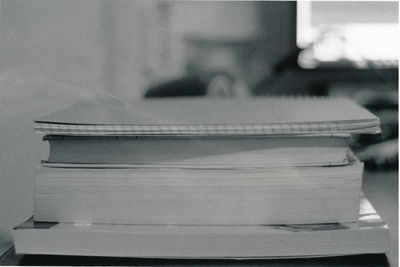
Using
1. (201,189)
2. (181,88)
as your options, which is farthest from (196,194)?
(181,88)

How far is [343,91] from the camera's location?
0.73 metres

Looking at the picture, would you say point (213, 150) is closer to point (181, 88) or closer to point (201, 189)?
point (201, 189)

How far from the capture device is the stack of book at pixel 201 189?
329mm

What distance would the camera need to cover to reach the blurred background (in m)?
0.53

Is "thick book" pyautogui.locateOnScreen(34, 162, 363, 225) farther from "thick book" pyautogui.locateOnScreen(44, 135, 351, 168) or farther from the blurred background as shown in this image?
the blurred background

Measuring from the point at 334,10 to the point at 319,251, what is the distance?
1.32ft

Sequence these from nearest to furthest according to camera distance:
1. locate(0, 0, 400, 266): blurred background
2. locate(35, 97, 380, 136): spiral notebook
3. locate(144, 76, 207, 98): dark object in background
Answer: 1. locate(35, 97, 380, 136): spiral notebook
2. locate(0, 0, 400, 266): blurred background
3. locate(144, 76, 207, 98): dark object in background

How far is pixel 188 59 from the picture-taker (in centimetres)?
69

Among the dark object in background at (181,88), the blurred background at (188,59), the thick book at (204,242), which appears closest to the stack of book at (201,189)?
the thick book at (204,242)

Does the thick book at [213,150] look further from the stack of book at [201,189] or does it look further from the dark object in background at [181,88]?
the dark object in background at [181,88]

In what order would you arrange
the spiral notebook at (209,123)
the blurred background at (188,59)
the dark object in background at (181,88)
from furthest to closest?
the dark object in background at (181,88), the blurred background at (188,59), the spiral notebook at (209,123)

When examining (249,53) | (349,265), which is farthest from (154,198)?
(249,53)

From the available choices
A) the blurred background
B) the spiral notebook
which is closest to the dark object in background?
the blurred background

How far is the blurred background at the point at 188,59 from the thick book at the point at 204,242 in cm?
14
